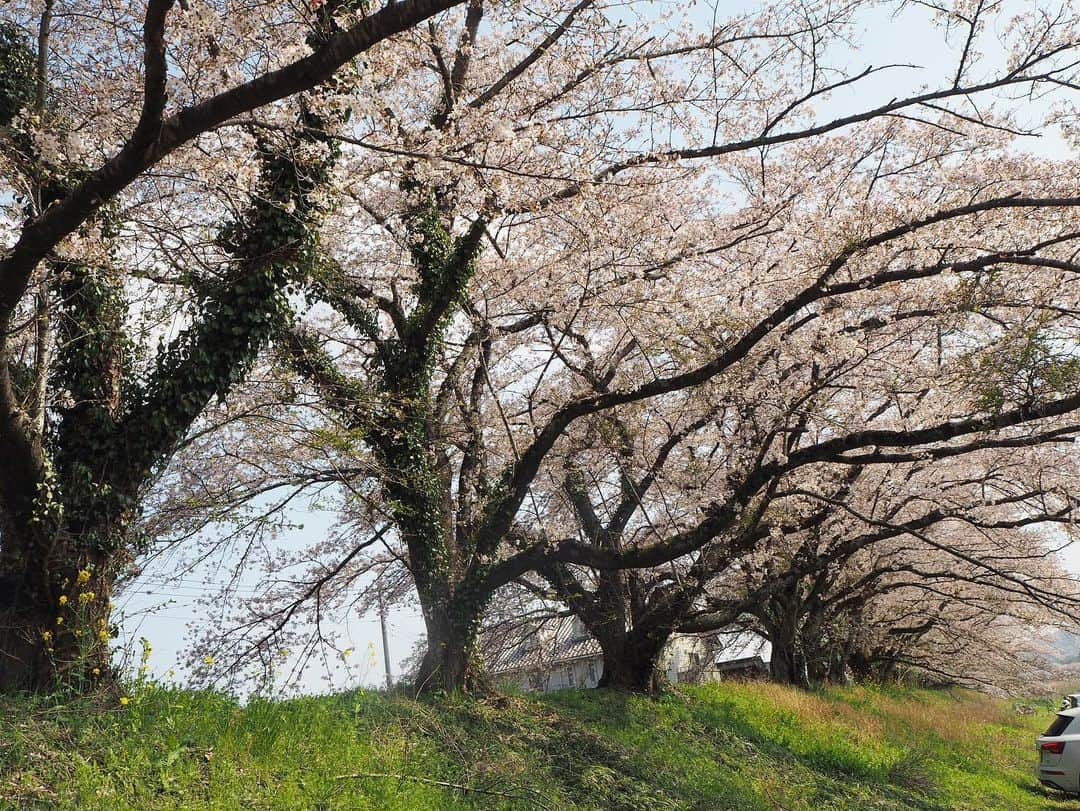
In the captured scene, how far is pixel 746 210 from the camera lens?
11.1 m

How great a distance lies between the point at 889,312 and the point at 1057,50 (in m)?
4.63

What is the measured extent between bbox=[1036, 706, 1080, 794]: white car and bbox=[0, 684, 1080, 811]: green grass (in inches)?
24.3

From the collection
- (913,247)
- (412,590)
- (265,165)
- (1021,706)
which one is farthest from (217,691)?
(1021,706)

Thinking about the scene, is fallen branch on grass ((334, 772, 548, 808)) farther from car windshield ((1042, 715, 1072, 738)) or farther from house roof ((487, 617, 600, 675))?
car windshield ((1042, 715, 1072, 738))

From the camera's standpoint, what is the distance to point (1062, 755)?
11141mm

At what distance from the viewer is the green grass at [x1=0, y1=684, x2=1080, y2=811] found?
174 inches

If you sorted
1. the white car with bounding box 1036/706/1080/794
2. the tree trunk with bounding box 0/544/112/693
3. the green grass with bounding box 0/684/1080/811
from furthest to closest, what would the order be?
the white car with bounding box 1036/706/1080/794 → the tree trunk with bounding box 0/544/112/693 → the green grass with bounding box 0/684/1080/811

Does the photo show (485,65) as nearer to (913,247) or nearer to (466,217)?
(466,217)

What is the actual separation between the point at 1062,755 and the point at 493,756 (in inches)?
358

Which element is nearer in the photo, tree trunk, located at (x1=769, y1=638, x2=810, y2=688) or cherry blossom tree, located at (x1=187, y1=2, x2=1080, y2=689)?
cherry blossom tree, located at (x1=187, y1=2, x2=1080, y2=689)

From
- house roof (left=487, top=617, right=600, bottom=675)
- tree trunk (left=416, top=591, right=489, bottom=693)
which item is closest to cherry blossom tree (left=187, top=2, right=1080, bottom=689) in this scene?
tree trunk (left=416, top=591, right=489, bottom=693)

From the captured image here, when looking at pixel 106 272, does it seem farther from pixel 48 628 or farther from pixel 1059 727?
pixel 1059 727

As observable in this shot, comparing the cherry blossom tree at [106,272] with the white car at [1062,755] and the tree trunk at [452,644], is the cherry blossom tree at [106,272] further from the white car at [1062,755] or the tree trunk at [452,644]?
the white car at [1062,755]

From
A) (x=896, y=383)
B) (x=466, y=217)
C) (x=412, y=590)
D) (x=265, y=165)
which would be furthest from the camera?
(x=412, y=590)
